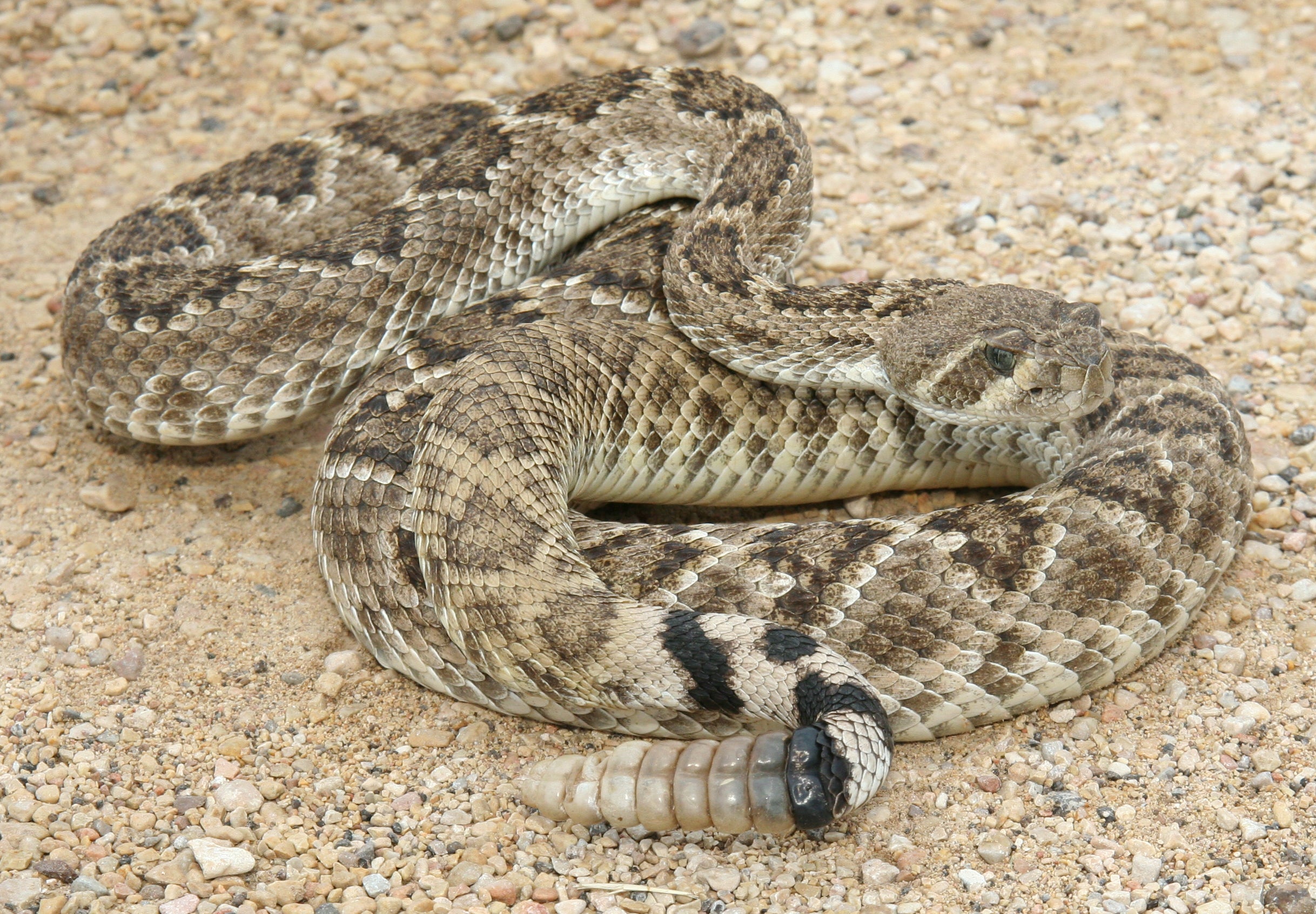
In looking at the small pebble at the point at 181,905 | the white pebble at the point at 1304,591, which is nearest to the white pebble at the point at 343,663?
the small pebble at the point at 181,905

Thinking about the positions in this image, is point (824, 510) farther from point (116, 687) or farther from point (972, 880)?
point (116, 687)

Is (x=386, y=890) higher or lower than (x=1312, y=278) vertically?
lower

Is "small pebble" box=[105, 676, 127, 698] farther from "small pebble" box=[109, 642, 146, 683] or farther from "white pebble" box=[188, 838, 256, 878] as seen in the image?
"white pebble" box=[188, 838, 256, 878]

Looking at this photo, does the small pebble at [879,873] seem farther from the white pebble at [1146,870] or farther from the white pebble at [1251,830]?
the white pebble at [1251,830]

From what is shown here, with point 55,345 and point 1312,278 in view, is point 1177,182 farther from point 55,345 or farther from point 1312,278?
point 55,345

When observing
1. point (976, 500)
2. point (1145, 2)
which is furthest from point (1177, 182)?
point (976, 500)

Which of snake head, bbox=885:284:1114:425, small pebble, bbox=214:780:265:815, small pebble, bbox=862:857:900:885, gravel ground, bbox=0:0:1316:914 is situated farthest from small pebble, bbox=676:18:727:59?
small pebble, bbox=862:857:900:885
